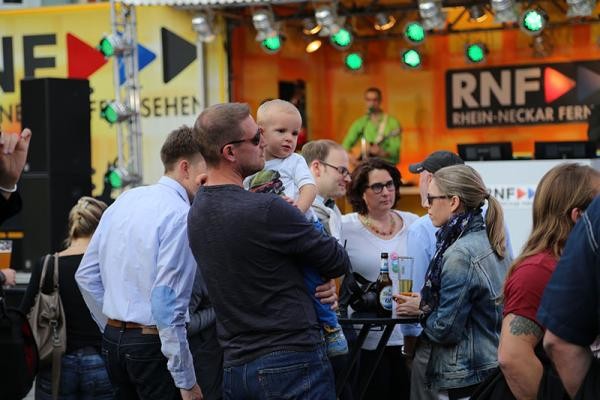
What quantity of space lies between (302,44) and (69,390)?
9.63 metres

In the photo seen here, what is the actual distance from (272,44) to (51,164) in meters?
3.76

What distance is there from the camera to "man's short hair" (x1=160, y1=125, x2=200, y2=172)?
4.42 m

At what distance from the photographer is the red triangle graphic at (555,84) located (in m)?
14.6

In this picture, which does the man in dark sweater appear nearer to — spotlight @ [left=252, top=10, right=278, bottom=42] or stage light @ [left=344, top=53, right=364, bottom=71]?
spotlight @ [left=252, top=10, right=278, bottom=42]

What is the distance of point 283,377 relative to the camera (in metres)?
3.40

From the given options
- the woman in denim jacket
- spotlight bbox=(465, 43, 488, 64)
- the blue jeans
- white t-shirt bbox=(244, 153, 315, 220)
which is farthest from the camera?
spotlight bbox=(465, 43, 488, 64)

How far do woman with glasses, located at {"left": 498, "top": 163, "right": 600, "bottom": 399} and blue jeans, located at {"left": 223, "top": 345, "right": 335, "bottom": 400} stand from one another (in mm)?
576

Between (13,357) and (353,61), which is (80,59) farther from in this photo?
(13,357)

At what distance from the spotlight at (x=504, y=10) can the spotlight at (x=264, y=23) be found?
2.39 meters

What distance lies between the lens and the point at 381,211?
600cm

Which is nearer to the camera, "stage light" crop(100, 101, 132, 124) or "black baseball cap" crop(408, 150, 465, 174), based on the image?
"black baseball cap" crop(408, 150, 465, 174)

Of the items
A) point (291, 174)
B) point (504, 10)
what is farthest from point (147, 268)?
point (504, 10)

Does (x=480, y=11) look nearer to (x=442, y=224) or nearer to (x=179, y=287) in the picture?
(x=442, y=224)

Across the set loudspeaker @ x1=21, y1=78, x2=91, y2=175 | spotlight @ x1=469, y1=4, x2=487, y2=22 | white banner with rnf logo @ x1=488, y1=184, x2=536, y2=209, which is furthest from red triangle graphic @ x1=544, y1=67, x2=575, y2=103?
loudspeaker @ x1=21, y1=78, x2=91, y2=175
